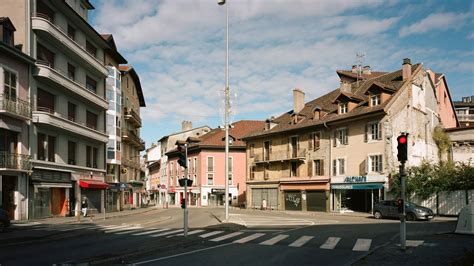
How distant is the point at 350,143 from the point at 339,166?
2.46 metres

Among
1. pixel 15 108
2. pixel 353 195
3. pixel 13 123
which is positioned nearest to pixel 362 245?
pixel 15 108

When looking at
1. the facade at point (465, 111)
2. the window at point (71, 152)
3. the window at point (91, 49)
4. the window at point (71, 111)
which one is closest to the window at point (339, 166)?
the window at point (71, 152)

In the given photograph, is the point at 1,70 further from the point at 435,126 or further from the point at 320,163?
the point at 435,126

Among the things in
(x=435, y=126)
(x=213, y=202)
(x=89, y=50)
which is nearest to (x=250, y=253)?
(x=89, y=50)

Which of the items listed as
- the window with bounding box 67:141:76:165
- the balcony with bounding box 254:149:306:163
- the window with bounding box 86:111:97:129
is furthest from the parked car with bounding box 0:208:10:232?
the balcony with bounding box 254:149:306:163

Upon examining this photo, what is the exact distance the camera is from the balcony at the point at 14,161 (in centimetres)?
2514

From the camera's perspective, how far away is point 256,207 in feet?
171

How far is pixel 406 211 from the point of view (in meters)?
29.3

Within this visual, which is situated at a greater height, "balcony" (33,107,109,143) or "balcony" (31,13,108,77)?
"balcony" (31,13,108,77)

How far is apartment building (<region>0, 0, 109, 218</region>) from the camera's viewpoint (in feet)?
93.6

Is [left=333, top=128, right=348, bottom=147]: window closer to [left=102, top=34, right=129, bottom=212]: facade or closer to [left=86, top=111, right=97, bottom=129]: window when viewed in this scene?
[left=102, top=34, right=129, bottom=212]: facade

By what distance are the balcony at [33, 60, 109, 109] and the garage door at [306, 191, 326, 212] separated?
21.2 m

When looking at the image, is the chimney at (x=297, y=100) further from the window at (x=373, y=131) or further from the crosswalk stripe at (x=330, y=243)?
the crosswalk stripe at (x=330, y=243)

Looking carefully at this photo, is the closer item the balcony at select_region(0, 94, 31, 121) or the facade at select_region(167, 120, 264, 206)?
the balcony at select_region(0, 94, 31, 121)
